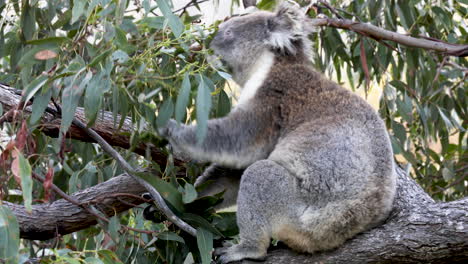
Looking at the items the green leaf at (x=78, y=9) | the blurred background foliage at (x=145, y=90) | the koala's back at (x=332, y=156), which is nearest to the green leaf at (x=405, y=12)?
the blurred background foliage at (x=145, y=90)

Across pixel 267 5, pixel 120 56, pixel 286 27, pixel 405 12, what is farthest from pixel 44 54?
pixel 405 12

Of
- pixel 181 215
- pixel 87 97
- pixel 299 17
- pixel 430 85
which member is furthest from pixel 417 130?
pixel 87 97

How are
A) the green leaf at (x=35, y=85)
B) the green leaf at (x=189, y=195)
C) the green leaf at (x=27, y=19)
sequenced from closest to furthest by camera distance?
the green leaf at (x=35, y=85), the green leaf at (x=189, y=195), the green leaf at (x=27, y=19)

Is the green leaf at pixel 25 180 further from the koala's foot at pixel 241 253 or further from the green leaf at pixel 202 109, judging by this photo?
the koala's foot at pixel 241 253

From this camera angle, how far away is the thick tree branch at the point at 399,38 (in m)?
3.09

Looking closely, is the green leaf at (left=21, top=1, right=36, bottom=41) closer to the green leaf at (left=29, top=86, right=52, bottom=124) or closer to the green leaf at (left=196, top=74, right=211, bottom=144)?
the green leaf at (left=29, top=86, right=52, bottom=124)

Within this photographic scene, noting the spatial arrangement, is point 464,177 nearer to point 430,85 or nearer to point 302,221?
point 430,85

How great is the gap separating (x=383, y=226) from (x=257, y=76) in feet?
3.04

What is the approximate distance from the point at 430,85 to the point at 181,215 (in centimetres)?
252

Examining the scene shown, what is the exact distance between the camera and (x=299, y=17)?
312 cm

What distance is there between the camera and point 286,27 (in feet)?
10.1

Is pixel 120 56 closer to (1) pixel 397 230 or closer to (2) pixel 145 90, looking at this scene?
(2) pixel 145 90

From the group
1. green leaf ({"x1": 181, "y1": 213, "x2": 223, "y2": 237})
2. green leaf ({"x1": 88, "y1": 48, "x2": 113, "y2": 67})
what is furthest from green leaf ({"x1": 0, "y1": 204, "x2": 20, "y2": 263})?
green leaf ({"x1": 181, "y1": 213, "x2": 223, "y2": 237})

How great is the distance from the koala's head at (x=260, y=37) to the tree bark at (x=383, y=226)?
0.60 metres
